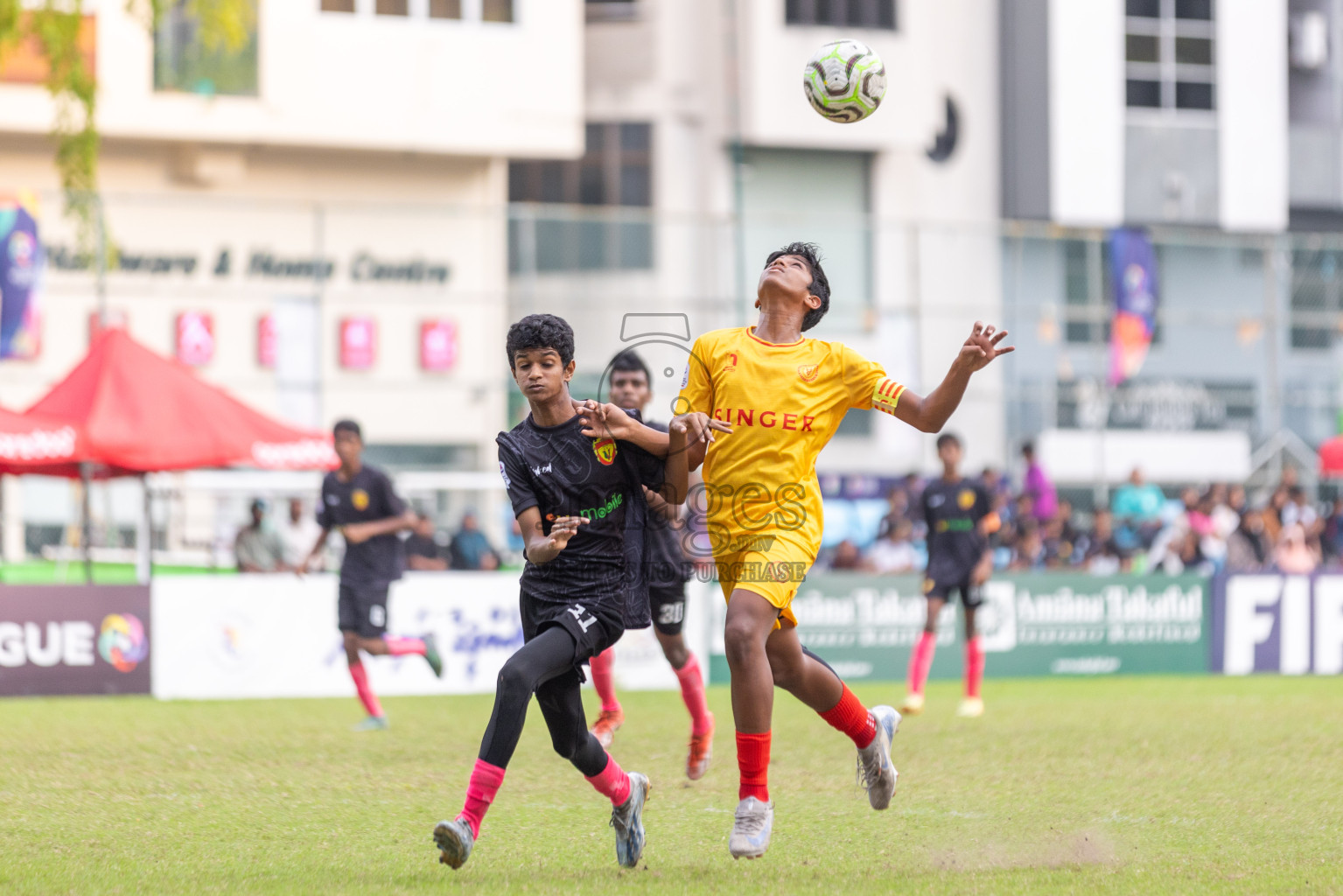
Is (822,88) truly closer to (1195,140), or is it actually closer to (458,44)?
(458,44)

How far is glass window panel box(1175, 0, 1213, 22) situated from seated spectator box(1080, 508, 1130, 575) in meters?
15.5

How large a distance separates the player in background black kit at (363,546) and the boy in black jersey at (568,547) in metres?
6.10

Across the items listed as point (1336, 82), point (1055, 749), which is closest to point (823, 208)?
point (1336, 82)

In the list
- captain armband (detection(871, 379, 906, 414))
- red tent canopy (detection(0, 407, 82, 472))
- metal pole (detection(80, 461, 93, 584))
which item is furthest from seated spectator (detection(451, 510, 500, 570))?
captain armband (detection(871, 379, 906, 414))

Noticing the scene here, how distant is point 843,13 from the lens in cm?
3438

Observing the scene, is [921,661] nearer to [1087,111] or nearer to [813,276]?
[813,276]

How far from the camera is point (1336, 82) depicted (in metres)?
37.5

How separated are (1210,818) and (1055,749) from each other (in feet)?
10.6

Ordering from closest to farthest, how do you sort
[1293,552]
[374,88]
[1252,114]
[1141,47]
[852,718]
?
[852,718]
[1293,552]
[374,88]
[1141,47]
[1252,114]

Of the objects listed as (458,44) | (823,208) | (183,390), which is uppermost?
(458,44)

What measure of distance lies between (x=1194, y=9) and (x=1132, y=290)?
886 cm

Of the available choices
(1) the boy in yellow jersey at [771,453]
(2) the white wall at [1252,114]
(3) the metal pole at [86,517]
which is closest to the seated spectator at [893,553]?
(3) the metal pole at [86,517]

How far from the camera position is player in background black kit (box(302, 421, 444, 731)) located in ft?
41.8

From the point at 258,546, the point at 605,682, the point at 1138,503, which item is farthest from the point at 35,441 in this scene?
the point at 1138,503
